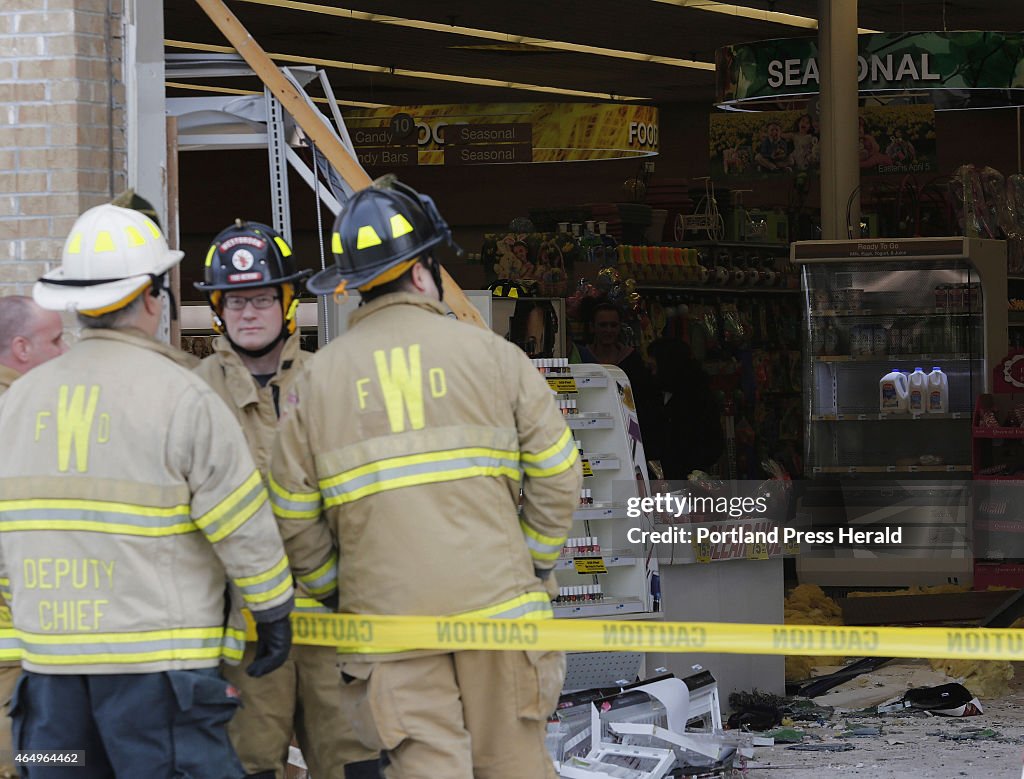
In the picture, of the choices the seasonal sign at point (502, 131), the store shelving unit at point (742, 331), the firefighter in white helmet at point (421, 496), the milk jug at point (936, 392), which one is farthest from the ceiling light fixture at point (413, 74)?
the firefighter in white helmet at point (421, 496)

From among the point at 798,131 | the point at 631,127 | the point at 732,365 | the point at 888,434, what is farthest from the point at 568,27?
the point at 888,434

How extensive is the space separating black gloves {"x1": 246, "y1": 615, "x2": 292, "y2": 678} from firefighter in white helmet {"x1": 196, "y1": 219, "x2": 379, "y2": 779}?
0.24 m

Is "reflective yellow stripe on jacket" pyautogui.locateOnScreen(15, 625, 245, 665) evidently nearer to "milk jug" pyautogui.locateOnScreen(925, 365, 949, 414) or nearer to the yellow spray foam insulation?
the yellow spray foam insulation

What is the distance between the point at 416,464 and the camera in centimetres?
381

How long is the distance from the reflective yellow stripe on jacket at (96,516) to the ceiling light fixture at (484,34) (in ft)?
40.7

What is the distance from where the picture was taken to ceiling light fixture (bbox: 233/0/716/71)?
15742mm

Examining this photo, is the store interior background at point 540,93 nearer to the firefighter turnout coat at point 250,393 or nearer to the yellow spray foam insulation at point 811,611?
the yellow spray foam insulation at point 811,611

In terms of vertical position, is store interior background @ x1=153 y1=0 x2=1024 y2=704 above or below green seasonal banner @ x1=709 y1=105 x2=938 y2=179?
above

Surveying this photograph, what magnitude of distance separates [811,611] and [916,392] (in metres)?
2.11

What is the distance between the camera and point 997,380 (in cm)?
1038

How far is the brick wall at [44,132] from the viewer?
5.52 m

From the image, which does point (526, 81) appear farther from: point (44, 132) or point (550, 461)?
point (550, 461)

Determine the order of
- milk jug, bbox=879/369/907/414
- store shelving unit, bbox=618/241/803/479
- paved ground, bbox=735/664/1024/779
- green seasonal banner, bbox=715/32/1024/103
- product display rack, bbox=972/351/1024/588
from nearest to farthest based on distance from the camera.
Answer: paved ground, bbox=735/664/1024/779 < product display rack, bbox=972/351/1024/588 < milk jug, bbox=879/369/907/414 < green seasonal banner, bbox=715/32/1024/103 < store shelving unit, bbox=618/241/803/479

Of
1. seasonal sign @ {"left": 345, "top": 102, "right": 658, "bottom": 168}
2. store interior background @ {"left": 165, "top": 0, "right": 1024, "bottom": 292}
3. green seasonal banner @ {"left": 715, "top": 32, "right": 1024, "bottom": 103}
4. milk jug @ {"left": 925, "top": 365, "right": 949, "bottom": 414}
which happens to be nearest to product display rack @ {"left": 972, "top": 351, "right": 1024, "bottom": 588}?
milk jug @ {"left": 925, "top": 365, "right": 949, "bottom": 414}
